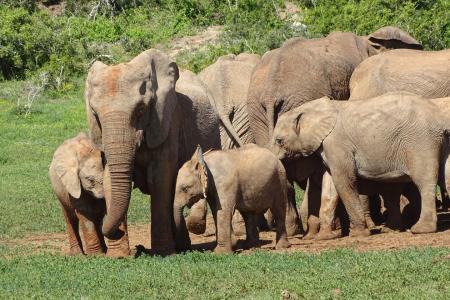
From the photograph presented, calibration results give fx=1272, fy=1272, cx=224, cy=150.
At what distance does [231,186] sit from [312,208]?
208 cm

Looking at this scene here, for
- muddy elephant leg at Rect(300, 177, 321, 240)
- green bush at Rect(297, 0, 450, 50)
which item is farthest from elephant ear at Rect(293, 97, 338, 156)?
green bush at Rect(297, 0, 450, 50)

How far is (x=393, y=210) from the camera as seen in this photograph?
45.3ft

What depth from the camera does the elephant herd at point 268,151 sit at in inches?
460

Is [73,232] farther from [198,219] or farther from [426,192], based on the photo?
[426,192]

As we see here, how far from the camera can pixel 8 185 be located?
18.9 m

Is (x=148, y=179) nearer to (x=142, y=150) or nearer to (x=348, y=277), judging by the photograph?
(x=142, y=150)

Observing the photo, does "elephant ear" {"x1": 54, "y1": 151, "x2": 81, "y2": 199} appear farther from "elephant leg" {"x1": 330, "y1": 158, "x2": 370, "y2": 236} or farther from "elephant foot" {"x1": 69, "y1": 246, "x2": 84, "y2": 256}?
"elephant leg" {"x1": 330, "y1": 158, "x2": 370, "y2": 236}

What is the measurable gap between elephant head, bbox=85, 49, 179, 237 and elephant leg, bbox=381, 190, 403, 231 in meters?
3.07

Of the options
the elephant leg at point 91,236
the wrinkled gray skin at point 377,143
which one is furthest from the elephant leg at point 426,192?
the elephant leg at point 91,236

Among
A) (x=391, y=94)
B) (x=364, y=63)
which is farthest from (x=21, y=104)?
(x=391, y=94)

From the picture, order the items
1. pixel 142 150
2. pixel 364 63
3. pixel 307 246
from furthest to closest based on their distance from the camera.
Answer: pixel 364 63
pixel 307 246
pixel 142 150

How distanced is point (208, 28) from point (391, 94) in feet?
59.1

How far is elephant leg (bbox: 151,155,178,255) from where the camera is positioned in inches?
475

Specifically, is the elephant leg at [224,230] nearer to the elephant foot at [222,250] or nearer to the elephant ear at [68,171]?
the elephant foot at [222,250]
